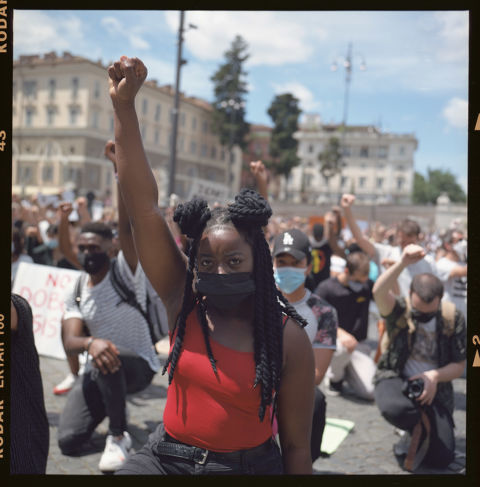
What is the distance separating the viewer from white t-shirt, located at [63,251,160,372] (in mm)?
4629

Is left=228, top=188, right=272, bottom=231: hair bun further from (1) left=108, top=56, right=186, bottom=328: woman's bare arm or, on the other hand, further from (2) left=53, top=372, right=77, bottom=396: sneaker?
(2) left=53, top=372, right=77, bottom=396: sneaker

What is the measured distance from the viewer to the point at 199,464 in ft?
6.98

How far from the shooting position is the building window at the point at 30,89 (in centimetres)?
5869

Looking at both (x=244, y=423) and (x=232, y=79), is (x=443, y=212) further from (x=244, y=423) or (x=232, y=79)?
(x=244, y=423)

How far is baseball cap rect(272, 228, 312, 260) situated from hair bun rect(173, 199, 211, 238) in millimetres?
1694

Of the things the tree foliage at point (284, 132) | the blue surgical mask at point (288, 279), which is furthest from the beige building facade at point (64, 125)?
the blue surgical mask at point (288, 279)

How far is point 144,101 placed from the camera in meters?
67.9

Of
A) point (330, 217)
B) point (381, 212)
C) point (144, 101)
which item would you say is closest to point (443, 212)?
point (381, 212)

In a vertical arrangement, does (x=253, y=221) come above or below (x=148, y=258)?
above

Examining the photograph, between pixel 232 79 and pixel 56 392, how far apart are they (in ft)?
190

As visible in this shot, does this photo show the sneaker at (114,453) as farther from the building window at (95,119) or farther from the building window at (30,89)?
the building window at (30,89)

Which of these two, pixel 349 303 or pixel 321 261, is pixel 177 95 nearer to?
pixel 321 261

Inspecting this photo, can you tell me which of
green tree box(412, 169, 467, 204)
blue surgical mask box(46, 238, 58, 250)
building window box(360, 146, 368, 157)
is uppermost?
building window box(360, 146, 368, 157)

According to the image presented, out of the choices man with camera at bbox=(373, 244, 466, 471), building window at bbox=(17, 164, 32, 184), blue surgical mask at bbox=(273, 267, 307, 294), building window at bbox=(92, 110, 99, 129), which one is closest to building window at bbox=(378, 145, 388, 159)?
building window at bbox=(92, 110, 99, 129)
